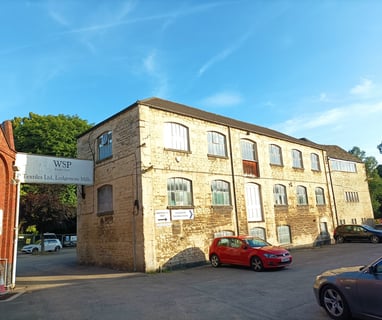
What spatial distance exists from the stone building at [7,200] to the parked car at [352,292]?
35.2 feet

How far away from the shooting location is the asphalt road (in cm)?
672

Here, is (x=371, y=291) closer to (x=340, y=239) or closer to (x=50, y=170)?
(x=50, y=170)

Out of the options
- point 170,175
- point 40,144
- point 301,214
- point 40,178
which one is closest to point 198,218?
point 170,175

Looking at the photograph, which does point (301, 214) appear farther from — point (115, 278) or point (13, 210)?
point (13, 210)

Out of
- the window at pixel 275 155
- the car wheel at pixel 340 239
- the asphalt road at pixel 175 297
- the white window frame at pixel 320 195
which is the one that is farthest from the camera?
the white window frame at pixel 320 195

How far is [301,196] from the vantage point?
2412 centimetres

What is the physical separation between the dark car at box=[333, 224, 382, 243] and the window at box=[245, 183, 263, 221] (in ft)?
33.6

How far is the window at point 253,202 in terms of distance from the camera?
1927cm

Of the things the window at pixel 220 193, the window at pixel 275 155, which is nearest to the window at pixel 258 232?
the window at pixel 220 193

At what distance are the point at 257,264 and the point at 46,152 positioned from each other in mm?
27167

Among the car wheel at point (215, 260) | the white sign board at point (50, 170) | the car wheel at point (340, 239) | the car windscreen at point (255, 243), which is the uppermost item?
the white sign board at point (50, 170)

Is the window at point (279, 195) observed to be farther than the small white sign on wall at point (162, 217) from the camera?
Yes

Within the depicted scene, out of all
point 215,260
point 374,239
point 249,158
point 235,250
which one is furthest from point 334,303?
point 374,239

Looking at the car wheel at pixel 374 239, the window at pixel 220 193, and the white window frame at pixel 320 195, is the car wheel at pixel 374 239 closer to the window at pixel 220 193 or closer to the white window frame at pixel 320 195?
the white window frame at pixel 320 195
